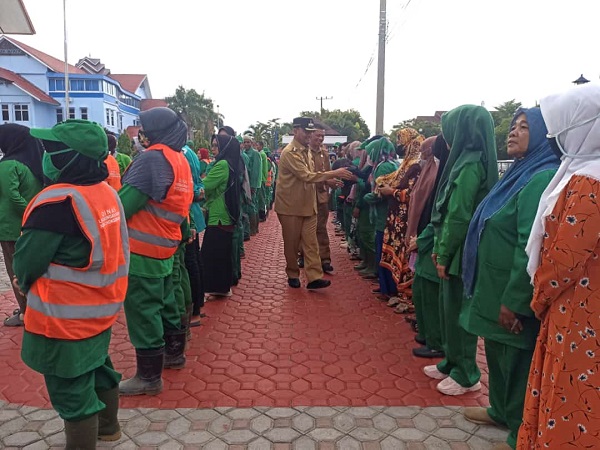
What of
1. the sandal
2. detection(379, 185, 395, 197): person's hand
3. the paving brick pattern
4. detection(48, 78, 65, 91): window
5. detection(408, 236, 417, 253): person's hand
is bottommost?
the paving brick pattern

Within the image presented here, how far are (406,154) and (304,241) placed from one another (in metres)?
1.71

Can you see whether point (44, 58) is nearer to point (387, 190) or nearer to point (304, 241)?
point (304, 241)

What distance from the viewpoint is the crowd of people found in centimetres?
192

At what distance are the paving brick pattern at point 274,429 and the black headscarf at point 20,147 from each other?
7.44 feet

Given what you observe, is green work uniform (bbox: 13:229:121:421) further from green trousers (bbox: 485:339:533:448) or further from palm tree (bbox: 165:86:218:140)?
palm tree (bbox: 165:86:218:140)

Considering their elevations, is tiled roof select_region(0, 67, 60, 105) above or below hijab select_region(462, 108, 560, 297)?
above

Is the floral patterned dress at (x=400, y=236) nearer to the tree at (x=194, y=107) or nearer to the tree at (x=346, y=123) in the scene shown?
the tree at (x=346, y=123)

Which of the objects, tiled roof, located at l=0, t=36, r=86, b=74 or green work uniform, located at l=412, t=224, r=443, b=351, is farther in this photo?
tiled roof, located at l=0, t=36, r=86, b=74

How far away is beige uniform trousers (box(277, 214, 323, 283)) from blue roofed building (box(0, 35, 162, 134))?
123 feet

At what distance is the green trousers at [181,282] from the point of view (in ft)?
12.4

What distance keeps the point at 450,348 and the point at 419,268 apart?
0.74 m

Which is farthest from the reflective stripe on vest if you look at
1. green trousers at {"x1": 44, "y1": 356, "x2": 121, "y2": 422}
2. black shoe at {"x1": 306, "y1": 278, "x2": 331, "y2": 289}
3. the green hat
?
black shoe at {"x1": 306, "y1": 278, "x2": 331, "y2": 289}

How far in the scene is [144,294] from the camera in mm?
3256

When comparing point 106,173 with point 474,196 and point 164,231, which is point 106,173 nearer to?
point 164,231
